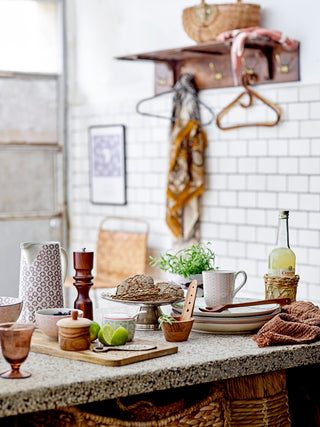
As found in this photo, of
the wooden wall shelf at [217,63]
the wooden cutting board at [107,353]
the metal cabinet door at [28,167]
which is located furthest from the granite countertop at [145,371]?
the metal cabinet door at [28,167]

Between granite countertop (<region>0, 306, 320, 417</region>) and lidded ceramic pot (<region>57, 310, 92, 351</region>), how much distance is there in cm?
5

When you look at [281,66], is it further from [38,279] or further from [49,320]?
[49,320]

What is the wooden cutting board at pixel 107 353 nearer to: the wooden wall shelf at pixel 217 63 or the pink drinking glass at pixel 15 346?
the pink drinking glass at pixel 15 346

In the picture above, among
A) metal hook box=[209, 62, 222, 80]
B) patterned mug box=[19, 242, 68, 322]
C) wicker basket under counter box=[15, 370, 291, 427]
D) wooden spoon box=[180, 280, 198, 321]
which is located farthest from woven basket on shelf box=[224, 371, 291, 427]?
metal hook box=[209, 62, 222, 80]

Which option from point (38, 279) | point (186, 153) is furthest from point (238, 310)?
point (186, 153)

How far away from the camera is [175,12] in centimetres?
518

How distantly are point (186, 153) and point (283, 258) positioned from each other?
228 centimetres

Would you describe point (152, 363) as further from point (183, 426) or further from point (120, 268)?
point (120, 268)

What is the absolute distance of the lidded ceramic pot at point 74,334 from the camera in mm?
2215

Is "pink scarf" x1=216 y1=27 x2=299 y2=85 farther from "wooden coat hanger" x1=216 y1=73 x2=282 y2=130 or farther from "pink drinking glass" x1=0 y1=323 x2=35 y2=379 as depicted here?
"pink drinking glass" x1=0 y1=323 x2=35 y2=379

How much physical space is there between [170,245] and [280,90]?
1376mm

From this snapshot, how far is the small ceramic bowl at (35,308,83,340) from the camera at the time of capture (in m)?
2.34

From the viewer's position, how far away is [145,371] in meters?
2.07

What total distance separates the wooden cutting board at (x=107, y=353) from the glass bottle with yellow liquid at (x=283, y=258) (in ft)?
2.03
